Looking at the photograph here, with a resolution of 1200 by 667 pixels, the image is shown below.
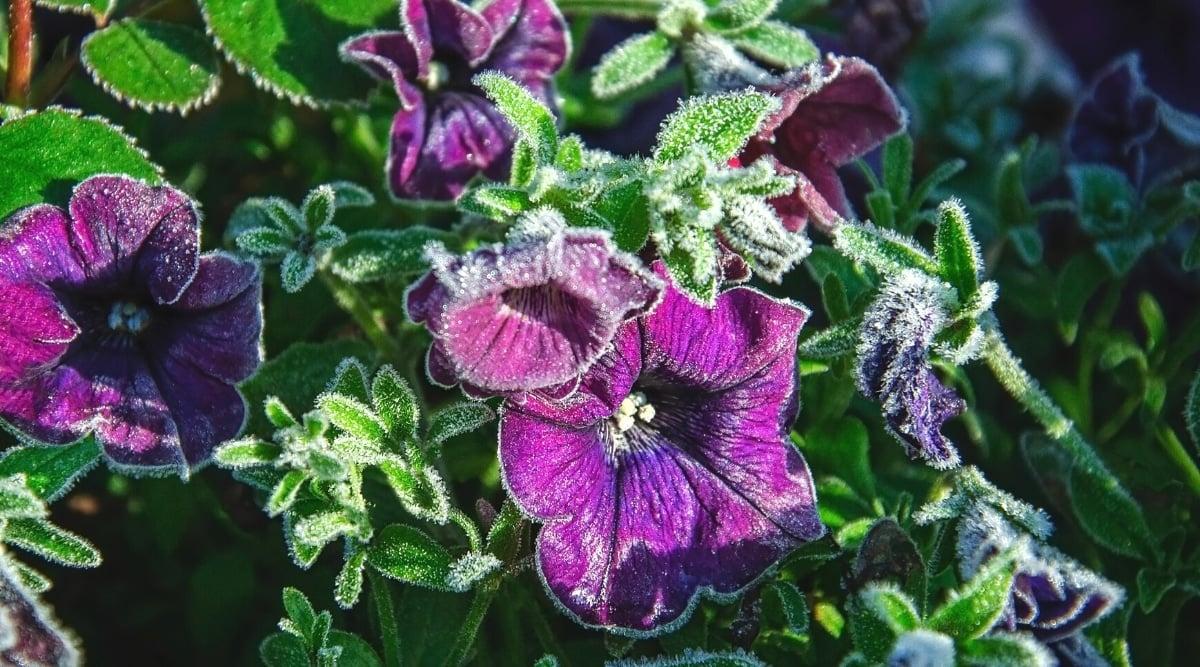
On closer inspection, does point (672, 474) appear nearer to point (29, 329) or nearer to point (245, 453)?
point (245, 453)

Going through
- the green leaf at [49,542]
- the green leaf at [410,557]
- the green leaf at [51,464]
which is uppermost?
the green leaf at [410,557]

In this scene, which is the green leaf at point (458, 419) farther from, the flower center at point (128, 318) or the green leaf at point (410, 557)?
the flower center at point (128, 318)

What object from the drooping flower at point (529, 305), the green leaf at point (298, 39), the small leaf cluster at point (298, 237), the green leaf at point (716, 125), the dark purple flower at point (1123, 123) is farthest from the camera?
the dark purple flower at point (1123, 123)

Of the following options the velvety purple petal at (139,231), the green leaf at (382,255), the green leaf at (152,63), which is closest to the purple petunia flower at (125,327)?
the velvety purple petal at (139,231)

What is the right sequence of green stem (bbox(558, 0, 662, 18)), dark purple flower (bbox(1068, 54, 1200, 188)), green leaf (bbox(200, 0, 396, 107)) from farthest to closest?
dark purple flower (bbox(1068, 54, 1200, 188)), green stem (bbox(558, 0, 662, 18)), green leaf (bbox(200, 0, 396, 107))

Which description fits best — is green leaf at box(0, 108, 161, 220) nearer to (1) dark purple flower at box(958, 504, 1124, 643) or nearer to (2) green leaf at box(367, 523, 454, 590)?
(2) green leaf at box(367, 523, 454, 590)

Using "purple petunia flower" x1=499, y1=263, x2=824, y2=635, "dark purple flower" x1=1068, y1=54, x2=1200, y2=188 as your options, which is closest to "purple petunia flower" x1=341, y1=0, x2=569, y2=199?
"purple petunia flower" x1=499, y1=263, x2=824, y2=635

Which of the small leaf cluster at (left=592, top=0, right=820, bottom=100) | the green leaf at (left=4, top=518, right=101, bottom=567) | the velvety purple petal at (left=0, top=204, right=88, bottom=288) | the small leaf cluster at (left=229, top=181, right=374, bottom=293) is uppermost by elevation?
the small leaf cluster at (left=592, top=0, right=820, bottom=100)
